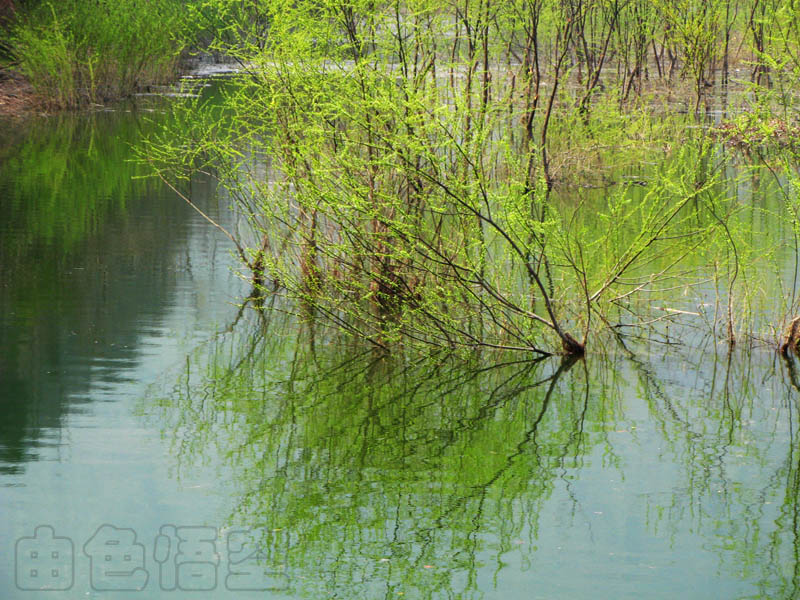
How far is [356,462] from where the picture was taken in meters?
7.46

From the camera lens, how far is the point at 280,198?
10.6 metres

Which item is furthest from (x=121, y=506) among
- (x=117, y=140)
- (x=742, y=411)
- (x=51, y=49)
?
(x=51, y=49)

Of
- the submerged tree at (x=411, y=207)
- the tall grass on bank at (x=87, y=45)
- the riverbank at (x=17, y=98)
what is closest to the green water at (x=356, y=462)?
the submerged tree at (x=411, y=207)

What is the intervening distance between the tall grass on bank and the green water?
16.4m

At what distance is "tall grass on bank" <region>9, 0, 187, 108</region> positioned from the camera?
2719 centimetres

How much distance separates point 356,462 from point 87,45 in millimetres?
23253

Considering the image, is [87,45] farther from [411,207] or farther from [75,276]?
[411,207]

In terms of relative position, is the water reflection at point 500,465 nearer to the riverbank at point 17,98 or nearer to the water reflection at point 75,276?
the water reflection at point 75,276

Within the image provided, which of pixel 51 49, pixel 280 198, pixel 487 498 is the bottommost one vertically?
pixel 487 498

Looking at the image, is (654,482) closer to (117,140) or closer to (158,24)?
(117,140)

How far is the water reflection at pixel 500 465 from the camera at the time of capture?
19.5 feet

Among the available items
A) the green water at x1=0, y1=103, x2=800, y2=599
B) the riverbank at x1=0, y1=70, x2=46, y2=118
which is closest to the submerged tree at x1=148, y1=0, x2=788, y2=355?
the green water at x1=0, y1=103, x2=800, y2=599

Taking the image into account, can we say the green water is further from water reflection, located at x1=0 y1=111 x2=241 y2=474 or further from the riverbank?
the riverbank

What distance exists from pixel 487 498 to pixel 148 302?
5308mm
